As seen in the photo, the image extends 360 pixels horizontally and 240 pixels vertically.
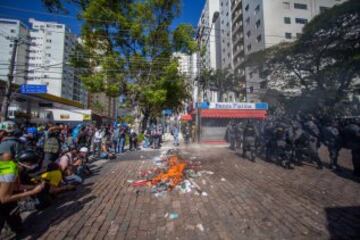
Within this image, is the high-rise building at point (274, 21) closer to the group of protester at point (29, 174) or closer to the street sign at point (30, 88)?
the street sign at point (30, 88)

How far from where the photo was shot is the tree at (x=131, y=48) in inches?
640

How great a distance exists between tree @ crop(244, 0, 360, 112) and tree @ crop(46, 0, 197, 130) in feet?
50.9

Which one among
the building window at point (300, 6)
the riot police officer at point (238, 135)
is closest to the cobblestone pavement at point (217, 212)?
the riot police officer at point (238, 135)

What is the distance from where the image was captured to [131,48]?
60.0 feet

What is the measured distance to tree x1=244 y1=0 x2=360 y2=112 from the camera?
20.4 metres

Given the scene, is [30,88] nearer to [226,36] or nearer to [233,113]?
[233,113]

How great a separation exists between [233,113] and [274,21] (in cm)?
2530

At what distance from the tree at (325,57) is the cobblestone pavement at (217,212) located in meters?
20.9

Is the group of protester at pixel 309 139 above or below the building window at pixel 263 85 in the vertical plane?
below

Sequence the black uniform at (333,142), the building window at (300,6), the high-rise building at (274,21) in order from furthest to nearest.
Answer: the building window at (300,6)
the high-rise building at (274,21)
the black uniform at (333,142)

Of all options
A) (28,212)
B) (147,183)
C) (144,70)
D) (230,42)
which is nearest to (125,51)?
(144,70)

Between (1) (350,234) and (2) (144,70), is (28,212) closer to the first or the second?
(1) (350,234)

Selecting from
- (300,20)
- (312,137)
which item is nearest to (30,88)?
(312,137)

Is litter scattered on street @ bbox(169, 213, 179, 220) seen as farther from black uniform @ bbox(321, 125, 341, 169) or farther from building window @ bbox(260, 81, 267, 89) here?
building window @ bbox(260, 81, 267, 89)
